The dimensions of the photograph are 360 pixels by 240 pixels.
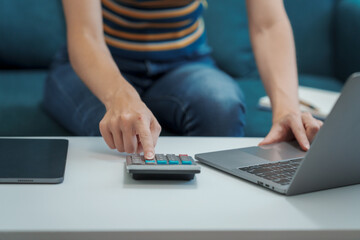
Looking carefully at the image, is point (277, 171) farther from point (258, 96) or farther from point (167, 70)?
point (258, 96)

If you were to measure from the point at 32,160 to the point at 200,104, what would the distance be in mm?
516

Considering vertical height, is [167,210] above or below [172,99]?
above

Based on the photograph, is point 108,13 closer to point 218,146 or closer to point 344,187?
point 218,146

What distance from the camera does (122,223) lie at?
0.54 metres

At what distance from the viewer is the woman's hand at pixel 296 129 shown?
860 mm

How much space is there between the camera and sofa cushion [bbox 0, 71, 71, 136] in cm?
137

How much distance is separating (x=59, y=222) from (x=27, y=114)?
94 cm

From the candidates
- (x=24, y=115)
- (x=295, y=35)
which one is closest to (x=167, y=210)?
(x=24, y=115)

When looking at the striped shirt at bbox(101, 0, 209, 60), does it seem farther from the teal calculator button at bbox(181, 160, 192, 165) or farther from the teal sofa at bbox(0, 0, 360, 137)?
the teal calculator button at bbox(181, 160, 192, 165)

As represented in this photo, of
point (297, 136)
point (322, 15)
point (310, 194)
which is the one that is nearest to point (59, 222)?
point (310, 194)

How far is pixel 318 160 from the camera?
601 mm

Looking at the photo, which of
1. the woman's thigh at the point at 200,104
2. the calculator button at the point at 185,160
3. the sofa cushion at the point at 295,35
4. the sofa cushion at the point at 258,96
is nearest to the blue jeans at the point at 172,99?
the woman's thigh at the point at 200,104

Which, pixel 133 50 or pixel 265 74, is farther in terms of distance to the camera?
pixel 133 50

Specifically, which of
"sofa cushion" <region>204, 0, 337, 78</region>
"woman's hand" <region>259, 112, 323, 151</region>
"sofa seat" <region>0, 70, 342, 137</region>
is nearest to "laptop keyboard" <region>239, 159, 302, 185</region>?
"woman's hand" <region>259, 112, 323, 151</region>
